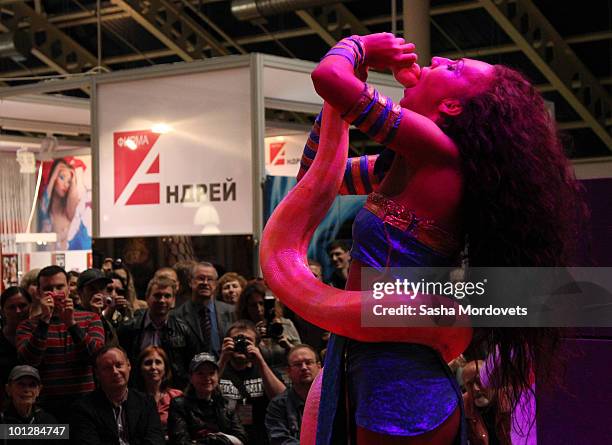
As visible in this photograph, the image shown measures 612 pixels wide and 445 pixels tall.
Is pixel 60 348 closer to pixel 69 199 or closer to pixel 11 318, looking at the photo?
pixel 11 318

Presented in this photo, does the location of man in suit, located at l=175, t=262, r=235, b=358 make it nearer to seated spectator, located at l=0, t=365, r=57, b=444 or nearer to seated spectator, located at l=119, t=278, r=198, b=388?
seated spectator, located at l=119, t=278, r=198, b=388

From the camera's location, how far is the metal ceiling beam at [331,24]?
A: 10234mm

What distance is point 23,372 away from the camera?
422cm

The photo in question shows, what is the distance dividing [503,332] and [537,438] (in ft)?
1.97

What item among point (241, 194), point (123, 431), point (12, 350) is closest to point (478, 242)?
point (123, 431)

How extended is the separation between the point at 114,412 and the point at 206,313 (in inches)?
40.3

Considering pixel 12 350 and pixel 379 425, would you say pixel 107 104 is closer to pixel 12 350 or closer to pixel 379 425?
pixel 12 350

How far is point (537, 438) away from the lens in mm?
2479

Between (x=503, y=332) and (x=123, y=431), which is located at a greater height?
(x=503, y=332)

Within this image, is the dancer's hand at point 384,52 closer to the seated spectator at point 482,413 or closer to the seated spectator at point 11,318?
the seated spectator at point 482,413

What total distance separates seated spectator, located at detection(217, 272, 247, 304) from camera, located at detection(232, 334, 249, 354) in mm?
929

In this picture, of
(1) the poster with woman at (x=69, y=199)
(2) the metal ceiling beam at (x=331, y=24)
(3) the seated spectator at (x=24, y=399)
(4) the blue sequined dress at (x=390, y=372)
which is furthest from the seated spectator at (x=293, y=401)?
(1) the poster with woman at (x=69, y=199)

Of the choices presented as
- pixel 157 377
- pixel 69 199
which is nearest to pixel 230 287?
pixel 157 377

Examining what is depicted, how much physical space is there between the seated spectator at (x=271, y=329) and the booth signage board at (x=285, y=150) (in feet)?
8.34
